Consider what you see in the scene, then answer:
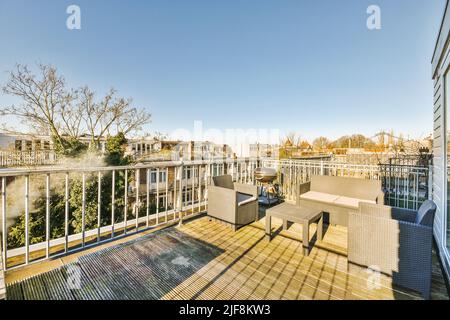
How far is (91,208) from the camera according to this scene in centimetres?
1051

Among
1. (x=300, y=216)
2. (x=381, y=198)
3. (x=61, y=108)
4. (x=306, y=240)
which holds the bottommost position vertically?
(x=306, y=240)

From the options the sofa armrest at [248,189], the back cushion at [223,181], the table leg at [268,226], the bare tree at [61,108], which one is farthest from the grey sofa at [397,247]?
the bare tree at [61,108]

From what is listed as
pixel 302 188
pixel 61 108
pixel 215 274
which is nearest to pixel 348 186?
pixel 302 188

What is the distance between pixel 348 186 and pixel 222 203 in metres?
2.31

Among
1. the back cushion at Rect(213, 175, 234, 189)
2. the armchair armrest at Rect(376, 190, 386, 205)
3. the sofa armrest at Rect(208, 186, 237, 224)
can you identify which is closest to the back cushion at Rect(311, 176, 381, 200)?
the armchair armrest at Rect(376, 190, 386, 205)

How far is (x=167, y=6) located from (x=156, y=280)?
340 inches

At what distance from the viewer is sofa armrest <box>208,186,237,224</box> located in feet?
10.3

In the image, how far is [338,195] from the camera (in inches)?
148

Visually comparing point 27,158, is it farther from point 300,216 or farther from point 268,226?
point 300,216

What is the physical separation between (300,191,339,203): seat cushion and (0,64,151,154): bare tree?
472 inches

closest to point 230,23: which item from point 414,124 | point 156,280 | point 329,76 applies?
point 329,76

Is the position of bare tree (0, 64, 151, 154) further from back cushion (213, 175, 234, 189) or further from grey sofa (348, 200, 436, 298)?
grey sofa (348, 200, 436, 298)

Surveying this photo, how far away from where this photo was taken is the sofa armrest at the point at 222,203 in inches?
124

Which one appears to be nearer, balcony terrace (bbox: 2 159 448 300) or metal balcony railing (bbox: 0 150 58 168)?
balcony terrace (bbox: 2 159 448 300)
